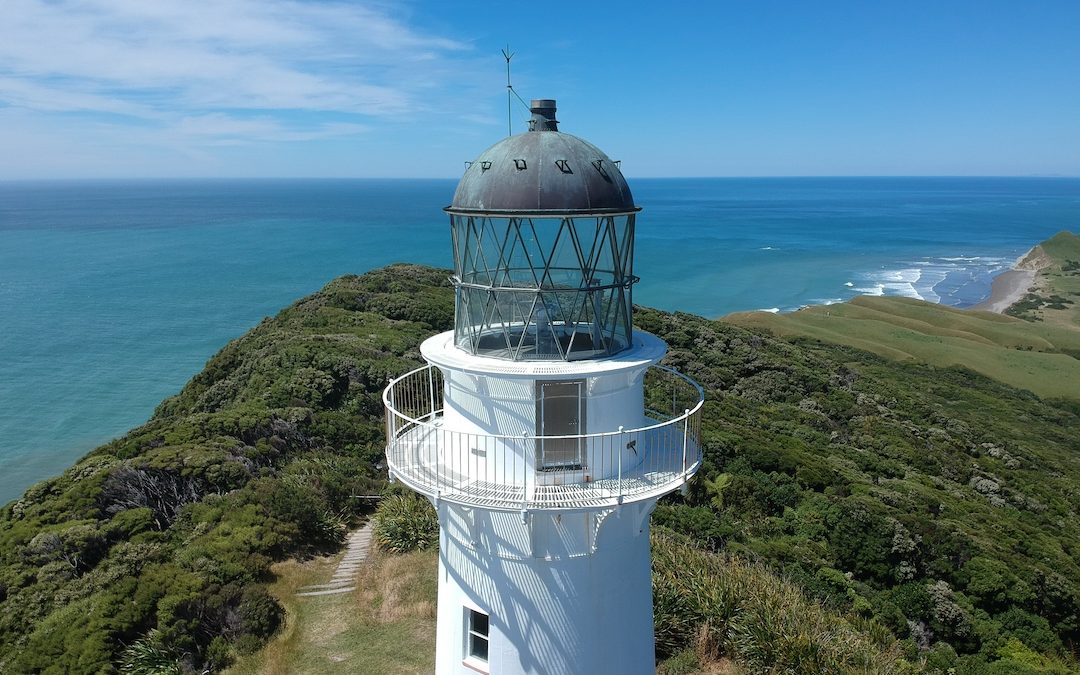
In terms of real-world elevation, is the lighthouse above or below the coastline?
above

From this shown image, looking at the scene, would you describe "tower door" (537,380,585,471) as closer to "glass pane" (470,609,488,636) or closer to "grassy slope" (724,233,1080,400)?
"glass pane" (470,609,488,636)

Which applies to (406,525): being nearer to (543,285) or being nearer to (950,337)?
(543,285)

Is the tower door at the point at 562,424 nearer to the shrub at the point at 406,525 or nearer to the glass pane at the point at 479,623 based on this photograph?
the glass pane at the point at 479,623

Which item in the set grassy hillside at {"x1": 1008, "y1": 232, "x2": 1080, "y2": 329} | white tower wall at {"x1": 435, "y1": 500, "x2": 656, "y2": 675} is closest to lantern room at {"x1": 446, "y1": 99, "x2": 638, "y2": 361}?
white tower wall at {"x1": 435, "y1": 500, "x2": 656, "y2": 675}

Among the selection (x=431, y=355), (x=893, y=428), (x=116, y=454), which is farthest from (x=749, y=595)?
(x=893, y=428)

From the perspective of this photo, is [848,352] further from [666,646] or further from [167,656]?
[167,656]

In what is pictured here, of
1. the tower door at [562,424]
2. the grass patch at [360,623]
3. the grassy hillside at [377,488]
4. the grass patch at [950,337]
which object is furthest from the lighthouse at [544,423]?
the grass patch at [950,337]
